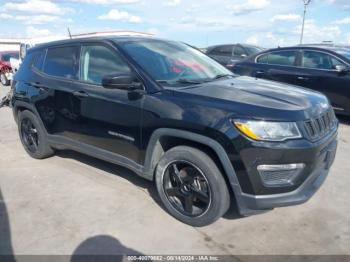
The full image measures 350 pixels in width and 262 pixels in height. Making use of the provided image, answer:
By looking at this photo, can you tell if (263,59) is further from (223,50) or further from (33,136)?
(33,136)

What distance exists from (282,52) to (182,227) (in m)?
5.93

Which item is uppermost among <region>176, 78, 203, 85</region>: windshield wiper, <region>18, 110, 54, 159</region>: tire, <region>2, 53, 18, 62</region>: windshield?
<region>176, 78, 203, 85</region>: windshield wiper

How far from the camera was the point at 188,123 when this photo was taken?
3.13 metres

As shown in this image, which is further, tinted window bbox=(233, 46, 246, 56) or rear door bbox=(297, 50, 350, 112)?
tinted window bbox=(233, 46, 246, 56)

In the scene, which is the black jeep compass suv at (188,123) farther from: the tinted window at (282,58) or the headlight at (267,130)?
the tinted window at (282,58)

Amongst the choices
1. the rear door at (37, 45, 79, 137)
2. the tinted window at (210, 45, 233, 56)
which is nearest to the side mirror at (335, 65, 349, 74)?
the rear door at (37, 45, 79, 137)

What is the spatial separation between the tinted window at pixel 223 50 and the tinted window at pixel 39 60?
866cm

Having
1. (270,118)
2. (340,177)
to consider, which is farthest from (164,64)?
(340,177)

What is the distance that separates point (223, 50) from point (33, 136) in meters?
Result: 9.05

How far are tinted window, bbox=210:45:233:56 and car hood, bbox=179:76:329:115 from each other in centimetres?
914

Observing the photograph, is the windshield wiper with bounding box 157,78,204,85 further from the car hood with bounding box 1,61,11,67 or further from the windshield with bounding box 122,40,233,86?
the car hood with bounding box 1,61,11,67

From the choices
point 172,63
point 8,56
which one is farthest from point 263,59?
point 8,56

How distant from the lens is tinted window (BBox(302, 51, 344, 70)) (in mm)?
7310

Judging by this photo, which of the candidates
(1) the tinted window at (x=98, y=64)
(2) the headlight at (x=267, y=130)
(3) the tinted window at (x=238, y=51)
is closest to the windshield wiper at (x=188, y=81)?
(1) the tinted window at (x=98, y=64)
